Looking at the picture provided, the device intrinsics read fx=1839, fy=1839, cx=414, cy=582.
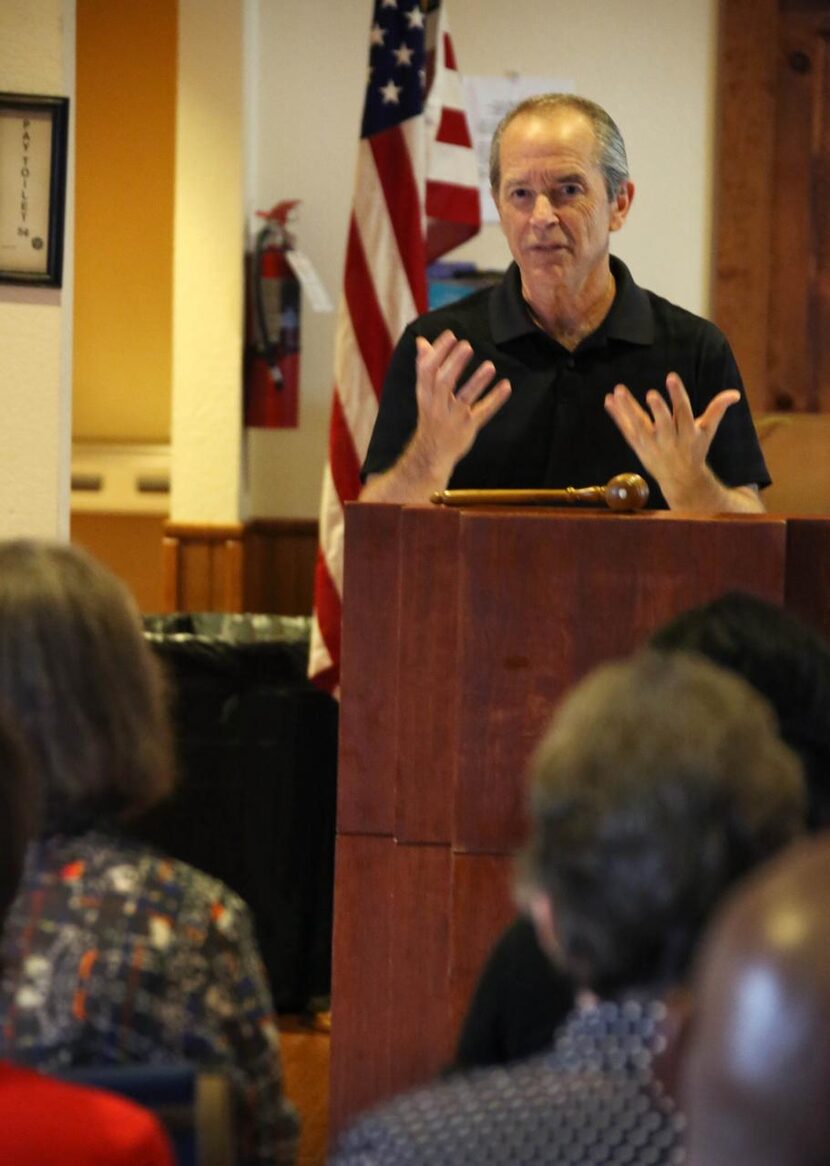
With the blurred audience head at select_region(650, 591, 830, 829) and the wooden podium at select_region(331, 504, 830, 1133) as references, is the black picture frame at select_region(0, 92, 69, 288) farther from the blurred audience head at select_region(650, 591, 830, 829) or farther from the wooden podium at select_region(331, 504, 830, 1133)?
the blurred audience head at select_region(650, 591, 830, 829)

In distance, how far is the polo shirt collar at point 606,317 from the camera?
2.73 meters

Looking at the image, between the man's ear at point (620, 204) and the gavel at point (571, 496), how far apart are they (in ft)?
3.02

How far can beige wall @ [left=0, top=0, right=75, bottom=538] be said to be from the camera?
3305 mm

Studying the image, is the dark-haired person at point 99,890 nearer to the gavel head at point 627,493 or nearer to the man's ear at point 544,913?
the man's ear at point 544,913

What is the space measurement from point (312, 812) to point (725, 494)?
186cm

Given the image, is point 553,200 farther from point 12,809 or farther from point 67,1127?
point 67,1127

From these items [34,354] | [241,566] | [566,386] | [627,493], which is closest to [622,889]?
[627,493]

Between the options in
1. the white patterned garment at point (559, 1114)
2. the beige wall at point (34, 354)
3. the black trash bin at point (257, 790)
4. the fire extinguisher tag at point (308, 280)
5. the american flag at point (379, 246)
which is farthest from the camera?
the fire extinguisher tag at point (308, 280)

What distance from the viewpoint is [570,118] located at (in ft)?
9.05

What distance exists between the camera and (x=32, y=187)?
10.9ft

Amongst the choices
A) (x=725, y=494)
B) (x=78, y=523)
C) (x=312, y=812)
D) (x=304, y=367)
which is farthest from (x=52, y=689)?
(x=78, y=523)

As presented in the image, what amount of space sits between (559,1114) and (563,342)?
181cm

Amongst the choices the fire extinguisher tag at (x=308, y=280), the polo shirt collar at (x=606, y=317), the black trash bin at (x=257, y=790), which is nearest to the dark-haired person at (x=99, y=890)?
the polo shirt collar at (x=606, y=317)

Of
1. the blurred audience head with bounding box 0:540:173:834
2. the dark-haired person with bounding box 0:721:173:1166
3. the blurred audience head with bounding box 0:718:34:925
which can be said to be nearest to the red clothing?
the dark-haired person with bounding box 0:721:173:1166
